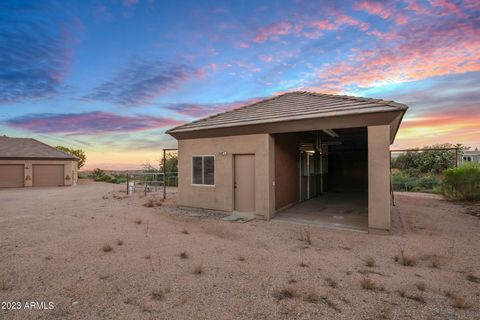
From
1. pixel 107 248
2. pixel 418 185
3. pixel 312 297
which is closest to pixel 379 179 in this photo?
pixel 312 297

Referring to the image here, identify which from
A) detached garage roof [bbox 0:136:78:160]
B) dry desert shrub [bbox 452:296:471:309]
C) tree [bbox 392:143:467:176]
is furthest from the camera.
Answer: tree [bbox 392:143:467:176]

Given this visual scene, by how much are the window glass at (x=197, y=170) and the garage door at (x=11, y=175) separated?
71.9ft

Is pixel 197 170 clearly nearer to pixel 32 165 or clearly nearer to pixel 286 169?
pixel 286 169

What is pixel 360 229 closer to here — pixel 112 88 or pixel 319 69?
pixel 319 69

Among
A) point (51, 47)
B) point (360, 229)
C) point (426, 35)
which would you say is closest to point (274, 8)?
point (426, 35)

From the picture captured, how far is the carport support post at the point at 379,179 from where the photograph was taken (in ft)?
21.1

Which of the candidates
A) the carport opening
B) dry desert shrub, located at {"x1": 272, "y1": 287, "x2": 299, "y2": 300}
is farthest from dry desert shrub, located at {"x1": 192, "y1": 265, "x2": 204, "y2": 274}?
the carport opening

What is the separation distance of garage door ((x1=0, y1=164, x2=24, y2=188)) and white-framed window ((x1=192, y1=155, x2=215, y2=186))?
22.0 m

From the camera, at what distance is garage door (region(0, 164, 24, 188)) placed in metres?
22.1

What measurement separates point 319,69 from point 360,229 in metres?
6.79

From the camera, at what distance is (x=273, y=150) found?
28.4ft

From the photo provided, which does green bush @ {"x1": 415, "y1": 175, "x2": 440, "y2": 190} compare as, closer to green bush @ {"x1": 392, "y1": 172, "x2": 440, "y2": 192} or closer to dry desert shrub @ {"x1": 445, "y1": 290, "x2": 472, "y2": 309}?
green bush @ {"x1": 392, "y1": 172, "x2": 440, "y2": 192}

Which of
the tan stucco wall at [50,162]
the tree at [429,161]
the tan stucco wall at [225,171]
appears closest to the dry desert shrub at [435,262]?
the tan stucco wall at [225,171]

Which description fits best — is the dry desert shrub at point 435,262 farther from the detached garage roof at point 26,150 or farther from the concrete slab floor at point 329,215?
the detached garage roof at point 26,150
